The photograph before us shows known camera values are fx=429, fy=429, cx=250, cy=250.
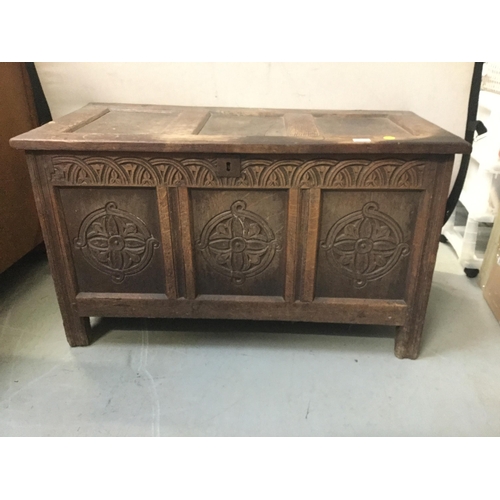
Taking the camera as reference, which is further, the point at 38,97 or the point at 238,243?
the point at 38,97

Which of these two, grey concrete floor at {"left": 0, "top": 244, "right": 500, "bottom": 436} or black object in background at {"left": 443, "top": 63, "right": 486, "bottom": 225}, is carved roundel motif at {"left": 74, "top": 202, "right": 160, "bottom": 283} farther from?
black object in background at {"left": 443, "top": 63, "right": 486, "bottom": 225}

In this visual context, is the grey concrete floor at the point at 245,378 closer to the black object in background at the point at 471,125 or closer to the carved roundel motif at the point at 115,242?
the carved roundel motif at the point at 115,242

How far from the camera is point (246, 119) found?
1.56 meters

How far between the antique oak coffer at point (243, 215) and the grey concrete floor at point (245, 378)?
0.14 metres

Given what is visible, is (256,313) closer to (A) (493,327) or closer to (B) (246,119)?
(B) (246,119)

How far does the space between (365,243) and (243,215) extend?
1.29 ft

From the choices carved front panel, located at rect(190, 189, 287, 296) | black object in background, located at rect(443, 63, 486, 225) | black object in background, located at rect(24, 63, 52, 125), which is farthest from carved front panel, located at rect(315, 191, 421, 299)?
black object in background, located at rect(24, 63, 52, 125)

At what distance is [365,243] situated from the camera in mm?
1350

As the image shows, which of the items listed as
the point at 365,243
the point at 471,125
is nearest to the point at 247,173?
the point at 365,243

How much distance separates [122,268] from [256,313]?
0.47 m

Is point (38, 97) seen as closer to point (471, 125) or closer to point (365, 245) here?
point (365, 245)

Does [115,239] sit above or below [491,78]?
below

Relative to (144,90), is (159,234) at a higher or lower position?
lower

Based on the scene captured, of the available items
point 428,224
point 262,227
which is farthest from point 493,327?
point 262,227
